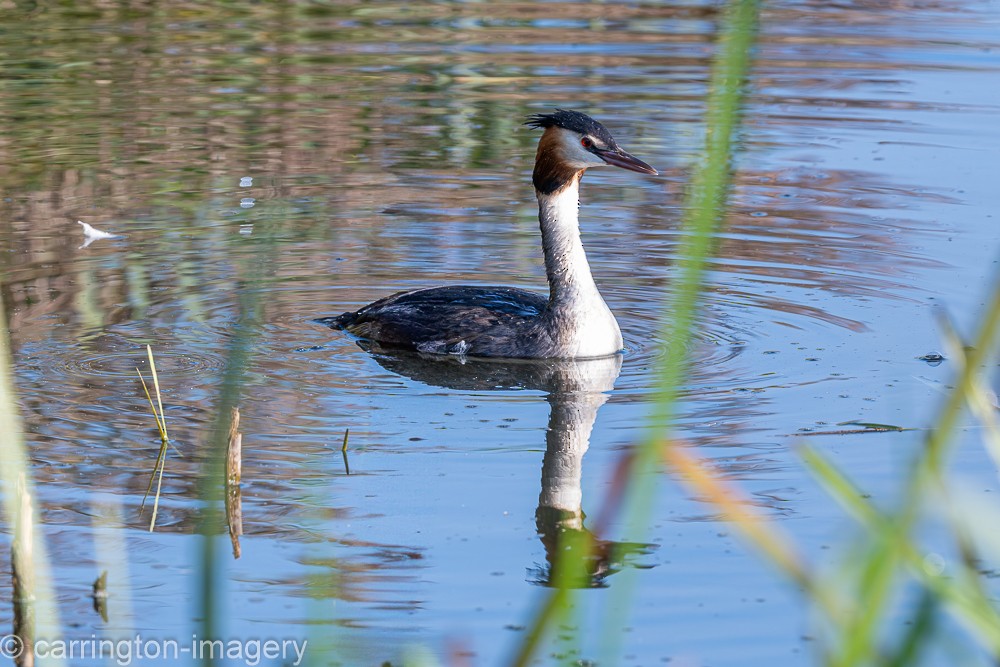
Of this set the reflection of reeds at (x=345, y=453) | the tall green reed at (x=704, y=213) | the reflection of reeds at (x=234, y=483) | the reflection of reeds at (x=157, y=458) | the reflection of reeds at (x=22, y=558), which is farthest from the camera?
the reflection of reeds at (x=345, y=453)

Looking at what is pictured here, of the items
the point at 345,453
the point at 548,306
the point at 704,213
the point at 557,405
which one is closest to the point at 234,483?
the point at 345,453

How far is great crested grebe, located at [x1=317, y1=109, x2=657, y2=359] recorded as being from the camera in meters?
7.44

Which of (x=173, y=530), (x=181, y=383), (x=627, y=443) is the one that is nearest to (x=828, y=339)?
(x=627, y=443)

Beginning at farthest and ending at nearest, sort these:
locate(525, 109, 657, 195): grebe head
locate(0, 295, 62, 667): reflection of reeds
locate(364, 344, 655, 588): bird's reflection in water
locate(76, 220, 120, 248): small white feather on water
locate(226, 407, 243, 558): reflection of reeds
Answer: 1. locate(76, 220, 120, 248): small white feather on water
2. locate(525, 109, 657, 195): grebe head
3. locate(226, 407, 243, 558): reflection of reeds
4. locate(364, 344, 655, 588): bird's reflection in water
5. locate(0, 295, 62, 667): reflection of reeds

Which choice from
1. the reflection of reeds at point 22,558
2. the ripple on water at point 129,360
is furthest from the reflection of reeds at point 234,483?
the ripple on water at point 129,360

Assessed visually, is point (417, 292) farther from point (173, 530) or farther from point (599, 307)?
Answer: point (173, 530)

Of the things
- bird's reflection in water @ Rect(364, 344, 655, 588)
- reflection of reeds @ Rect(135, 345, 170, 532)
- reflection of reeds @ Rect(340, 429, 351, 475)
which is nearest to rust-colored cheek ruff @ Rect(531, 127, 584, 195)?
bird's reflection in water @ Rect(364, 344, 655, 588)

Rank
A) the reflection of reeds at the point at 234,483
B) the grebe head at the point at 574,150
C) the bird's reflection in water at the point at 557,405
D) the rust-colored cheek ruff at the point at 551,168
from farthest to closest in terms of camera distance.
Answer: the rust-colored cheek ruff at the point at 551,168
the grebe head at the point at 574,150
the reflection of reeds at the point at 234,483
the bird's reflection in water at the point at 557,405

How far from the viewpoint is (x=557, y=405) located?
6734 mm

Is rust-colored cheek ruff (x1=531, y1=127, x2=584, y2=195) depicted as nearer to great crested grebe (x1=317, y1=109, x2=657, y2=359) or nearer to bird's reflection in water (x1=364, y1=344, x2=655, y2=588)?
great crested grebe (x1=317, y1=109, x2=657, y2=359)

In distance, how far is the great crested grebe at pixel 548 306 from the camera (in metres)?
7.44

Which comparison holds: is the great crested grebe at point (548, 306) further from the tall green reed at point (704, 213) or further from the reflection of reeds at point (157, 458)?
the tall green reed at point (704, 213)

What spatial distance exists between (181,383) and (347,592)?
8.73ft

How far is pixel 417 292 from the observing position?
7945 mm
